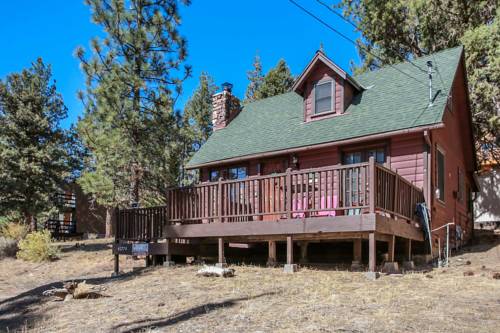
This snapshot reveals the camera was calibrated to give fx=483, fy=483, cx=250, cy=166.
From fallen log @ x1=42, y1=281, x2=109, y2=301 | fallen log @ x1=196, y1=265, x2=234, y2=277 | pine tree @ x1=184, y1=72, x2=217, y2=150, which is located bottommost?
fallen log @ x1=42, y1=281, x2=109, y2=301

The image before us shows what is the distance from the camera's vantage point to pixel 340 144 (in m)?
12.5

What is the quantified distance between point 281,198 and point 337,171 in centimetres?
159

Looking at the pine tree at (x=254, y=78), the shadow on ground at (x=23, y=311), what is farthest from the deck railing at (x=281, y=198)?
the pine tree at (x=254, y=78)

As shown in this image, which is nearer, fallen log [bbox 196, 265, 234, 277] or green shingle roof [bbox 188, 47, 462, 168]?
fallen log [bbox 196, 265, 234, 277]

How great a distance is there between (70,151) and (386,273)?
21301 millimetres

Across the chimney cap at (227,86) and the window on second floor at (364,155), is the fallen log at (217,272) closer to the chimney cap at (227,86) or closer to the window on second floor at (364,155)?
the window on second floor at (364,155)

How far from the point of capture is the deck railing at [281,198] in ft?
29.9

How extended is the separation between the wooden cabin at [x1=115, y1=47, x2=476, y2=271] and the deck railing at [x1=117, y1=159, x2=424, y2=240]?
3 centimetres

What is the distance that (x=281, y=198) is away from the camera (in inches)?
420

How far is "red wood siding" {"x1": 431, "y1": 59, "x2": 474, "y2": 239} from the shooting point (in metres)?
12.6

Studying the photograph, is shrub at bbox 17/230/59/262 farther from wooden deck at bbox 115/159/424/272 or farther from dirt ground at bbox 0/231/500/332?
dirt ground at bbox 0/231/500/332

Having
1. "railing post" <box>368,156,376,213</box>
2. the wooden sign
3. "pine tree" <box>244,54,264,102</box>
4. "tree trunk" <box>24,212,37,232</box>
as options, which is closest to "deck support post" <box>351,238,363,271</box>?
"railing post" <box>368,156,376,213</box>

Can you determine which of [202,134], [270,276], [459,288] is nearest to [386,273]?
[459,288]

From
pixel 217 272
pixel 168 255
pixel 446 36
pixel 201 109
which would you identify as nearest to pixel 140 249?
pixel 168 255
